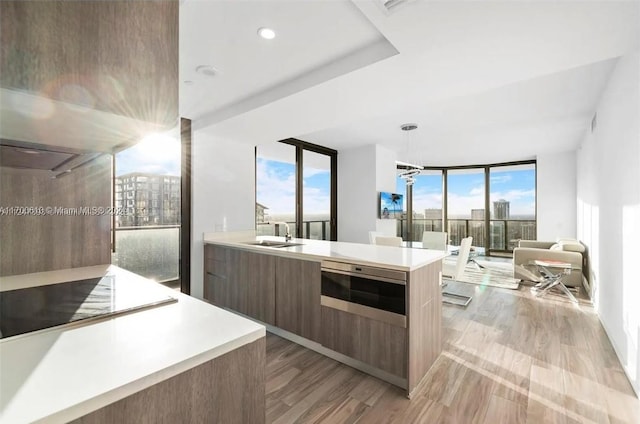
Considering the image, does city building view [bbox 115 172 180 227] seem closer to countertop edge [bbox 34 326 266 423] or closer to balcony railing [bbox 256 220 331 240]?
balcony railing [bbox 256 220 331 240]

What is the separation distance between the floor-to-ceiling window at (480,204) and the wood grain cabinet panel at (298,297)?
6.08 meters

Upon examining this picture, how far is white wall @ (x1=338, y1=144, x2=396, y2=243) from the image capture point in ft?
19.0

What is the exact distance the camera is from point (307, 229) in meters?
5.70

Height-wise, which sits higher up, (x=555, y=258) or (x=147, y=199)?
(x=147, y=199)

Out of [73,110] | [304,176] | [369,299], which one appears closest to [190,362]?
[73,110]

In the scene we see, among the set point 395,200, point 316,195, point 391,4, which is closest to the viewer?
point 391,4

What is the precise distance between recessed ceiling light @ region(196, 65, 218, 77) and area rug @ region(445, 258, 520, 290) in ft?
12.2

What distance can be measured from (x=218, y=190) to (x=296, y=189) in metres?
1.71

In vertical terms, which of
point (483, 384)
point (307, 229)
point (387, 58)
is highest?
point (387, 58)

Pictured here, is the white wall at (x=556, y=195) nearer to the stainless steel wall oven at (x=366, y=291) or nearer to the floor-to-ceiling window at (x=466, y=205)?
the floor-to-ceiling window at (x=466, y=205)

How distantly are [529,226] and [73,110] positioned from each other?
9.15 metres

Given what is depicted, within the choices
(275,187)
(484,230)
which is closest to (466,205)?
(484,230)

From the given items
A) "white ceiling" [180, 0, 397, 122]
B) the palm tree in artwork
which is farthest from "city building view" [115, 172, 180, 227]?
the palm tree in artwork

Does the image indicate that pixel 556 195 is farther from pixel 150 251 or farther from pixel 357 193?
pixel 150 251
